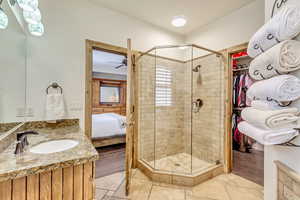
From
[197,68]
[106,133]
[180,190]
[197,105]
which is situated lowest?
[180,190]

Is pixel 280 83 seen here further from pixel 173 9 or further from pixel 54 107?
pixel 54 107

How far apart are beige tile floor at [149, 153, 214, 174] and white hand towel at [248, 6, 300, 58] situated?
212cm

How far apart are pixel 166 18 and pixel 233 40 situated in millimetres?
1235

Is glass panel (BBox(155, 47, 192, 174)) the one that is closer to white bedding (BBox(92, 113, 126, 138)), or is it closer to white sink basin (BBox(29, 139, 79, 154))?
white bedding (BBox(92, 113, 126, 138))

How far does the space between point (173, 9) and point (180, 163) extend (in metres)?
2.76

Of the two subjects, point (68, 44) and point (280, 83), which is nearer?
point (280, 83)

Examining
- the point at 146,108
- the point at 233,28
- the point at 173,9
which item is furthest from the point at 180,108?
the point at 173,9

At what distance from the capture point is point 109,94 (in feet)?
21.4

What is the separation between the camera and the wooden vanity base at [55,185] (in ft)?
2.70

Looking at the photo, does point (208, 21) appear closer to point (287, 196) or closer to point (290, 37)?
point (290, 37)

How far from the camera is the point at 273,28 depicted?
2.59 ft

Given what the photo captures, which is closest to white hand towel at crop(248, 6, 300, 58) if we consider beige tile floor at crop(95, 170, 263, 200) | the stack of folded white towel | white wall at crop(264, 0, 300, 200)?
the stack of folded white towel

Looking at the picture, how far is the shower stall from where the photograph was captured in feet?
8.47

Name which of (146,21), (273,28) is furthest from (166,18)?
(273,28)
